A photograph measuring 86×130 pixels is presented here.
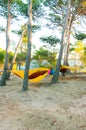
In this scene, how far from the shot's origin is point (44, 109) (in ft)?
16.0

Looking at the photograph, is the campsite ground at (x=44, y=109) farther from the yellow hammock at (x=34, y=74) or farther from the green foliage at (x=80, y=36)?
the green foliage at (x=80, y=36)

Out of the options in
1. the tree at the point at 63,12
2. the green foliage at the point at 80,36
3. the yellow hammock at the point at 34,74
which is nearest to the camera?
the yellow hammock at the point at 34,74

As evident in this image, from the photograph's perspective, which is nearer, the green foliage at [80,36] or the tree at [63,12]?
the tree at [63,12]

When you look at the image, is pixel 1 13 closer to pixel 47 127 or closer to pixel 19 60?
pixel 47 127

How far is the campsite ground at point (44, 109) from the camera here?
4012 mm

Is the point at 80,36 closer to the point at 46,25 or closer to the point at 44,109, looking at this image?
the point at 46,25

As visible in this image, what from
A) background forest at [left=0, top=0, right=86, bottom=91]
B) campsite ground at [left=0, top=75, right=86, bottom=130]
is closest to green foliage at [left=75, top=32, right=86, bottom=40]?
background forest at [left=0, top=0, right=86, bottom=91]

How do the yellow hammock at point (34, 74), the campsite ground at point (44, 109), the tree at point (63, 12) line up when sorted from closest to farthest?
the campsite ground at point (44, 109) → the yellow hammock at point (34, 74) → the tree at point (63, 12)

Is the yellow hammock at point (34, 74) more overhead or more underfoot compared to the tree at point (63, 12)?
more underfoot

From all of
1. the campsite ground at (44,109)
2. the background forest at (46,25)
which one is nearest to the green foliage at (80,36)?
the background forest at (46,25)

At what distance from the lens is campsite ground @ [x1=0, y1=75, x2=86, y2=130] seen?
4.01 m

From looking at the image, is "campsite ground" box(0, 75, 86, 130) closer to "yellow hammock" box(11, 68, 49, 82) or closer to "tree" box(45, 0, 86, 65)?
"yellow hammock" box(11, 68, 49, 82)

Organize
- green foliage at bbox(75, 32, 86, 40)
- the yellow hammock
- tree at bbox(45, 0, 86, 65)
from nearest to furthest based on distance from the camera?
the yellow hammock, tree at bbox(45, 0, 86, 65), green foliage at bbox(75, 32, 86, 40)

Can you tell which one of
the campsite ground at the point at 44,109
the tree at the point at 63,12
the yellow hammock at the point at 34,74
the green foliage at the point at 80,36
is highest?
the tree at the point at 63,12
